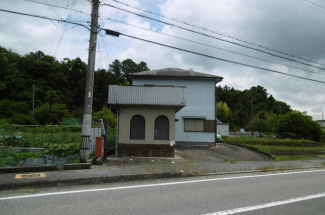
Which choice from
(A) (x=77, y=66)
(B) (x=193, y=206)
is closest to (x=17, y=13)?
(B) (x=193, y=206)

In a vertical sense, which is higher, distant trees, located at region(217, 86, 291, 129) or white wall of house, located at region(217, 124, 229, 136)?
distant trees, located at region(217, 86, 291, 129)

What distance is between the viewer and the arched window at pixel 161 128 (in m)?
14.3

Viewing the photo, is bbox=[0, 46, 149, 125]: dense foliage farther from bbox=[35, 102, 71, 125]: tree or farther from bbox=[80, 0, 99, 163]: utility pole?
bbox=[80, 0, 99, 163]: utility pole

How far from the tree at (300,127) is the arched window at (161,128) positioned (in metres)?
32.3

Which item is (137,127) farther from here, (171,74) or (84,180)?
(171,74)

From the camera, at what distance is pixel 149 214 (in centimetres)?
472

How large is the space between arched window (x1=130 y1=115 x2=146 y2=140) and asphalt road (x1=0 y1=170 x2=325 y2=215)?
6.44m

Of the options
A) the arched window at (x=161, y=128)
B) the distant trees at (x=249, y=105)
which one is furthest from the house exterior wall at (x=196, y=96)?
the distant trees at (x=249, y=105)

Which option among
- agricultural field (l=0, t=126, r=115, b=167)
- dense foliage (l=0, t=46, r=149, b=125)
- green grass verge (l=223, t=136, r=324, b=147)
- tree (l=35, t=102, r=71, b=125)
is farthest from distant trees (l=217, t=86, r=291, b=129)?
agricultural field (l=0, t=126, r=115, b=167)

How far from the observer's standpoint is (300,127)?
38.5m

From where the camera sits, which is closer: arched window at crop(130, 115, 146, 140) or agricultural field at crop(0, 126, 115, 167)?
agricultural field at crop(0, 126, 115, 167)

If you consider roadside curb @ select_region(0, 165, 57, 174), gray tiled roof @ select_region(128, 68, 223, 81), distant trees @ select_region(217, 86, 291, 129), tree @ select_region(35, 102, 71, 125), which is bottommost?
roadside curb @ select_region(0, 165, 57, 174)

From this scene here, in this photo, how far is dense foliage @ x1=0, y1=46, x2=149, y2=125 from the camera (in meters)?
57.0

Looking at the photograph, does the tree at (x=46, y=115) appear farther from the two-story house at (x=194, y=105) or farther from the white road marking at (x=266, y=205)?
the white road marking at (x=266, y=205)
